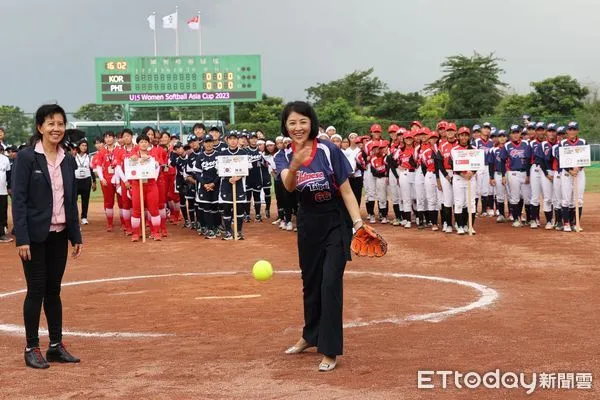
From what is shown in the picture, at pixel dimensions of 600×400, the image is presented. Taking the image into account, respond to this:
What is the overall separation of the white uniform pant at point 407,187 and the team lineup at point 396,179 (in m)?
0.02

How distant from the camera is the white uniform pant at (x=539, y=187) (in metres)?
17.8

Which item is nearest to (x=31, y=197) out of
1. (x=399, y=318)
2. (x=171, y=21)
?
(x=399, y=318)

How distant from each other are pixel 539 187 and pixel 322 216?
12.1 metres

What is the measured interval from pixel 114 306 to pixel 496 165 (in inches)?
471

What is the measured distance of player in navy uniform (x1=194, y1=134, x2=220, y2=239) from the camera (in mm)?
17422

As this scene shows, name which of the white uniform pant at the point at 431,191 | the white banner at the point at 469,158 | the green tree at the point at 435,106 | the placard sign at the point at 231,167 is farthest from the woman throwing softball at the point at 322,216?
the green tree at the point at 435,106

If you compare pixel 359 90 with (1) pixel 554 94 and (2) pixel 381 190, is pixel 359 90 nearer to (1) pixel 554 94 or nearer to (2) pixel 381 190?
(1) pixel 554 94

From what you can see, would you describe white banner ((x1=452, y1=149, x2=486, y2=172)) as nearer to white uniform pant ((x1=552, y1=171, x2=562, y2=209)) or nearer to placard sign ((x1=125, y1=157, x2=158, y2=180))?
white uniform pant ((x1=552, y1=171, x2=562, y2=209))

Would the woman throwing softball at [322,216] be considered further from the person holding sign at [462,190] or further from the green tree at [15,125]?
the green tree at [15,125]

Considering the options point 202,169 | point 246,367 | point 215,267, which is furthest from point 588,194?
point 246,367

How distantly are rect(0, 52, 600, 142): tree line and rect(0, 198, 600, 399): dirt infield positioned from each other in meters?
29.3

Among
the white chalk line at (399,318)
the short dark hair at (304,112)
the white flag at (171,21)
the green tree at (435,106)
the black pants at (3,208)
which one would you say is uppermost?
the white flag at (171,21)

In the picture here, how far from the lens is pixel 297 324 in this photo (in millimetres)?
8578

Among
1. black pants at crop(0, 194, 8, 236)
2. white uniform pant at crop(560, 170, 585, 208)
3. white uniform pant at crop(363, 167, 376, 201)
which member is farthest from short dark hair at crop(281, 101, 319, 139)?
white uniform pant at crop(363, 167, 376, 201)
